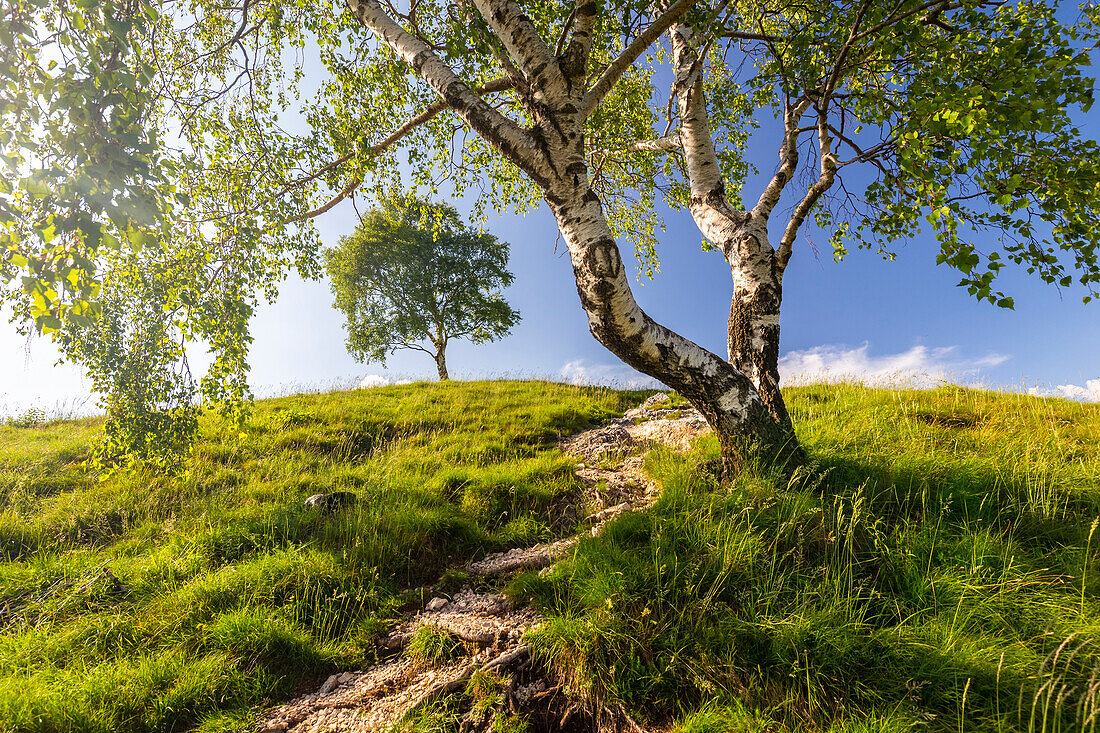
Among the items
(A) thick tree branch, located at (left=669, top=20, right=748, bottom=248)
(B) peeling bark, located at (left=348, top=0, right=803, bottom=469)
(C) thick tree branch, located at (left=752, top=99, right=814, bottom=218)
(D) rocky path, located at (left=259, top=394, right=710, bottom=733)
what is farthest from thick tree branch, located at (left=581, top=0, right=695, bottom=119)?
(D) rocky path, located at (left=259, top=394, right=710, bottom=733)

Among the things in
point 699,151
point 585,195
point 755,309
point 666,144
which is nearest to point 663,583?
point 585,195

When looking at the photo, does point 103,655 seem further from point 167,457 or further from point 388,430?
point 388,430

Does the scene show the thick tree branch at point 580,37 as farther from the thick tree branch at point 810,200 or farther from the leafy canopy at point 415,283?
the leafy canopy at point 415,283

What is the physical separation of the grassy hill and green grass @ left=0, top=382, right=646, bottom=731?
0.03 meters

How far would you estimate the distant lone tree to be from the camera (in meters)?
21.3

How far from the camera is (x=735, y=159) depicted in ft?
30.6

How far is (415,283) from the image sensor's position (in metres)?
21.3

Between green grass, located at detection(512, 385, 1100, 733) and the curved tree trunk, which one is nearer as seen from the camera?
green grass, located at detection(512, 385, 1100, 733)

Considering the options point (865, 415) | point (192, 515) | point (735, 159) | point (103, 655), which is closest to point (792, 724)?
point (103, 655)

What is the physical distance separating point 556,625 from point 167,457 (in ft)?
18.7

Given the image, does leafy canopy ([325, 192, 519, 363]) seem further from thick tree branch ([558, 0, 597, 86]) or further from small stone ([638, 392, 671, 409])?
thick tree branch ([558, 0, 597, 86])

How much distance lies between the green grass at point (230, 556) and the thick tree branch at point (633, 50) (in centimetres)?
478

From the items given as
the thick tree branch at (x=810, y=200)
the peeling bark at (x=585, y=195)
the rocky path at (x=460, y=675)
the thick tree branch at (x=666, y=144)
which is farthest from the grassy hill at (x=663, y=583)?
the thick tree branch at (x=666, y=144)

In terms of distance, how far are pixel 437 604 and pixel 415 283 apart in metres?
19.8
